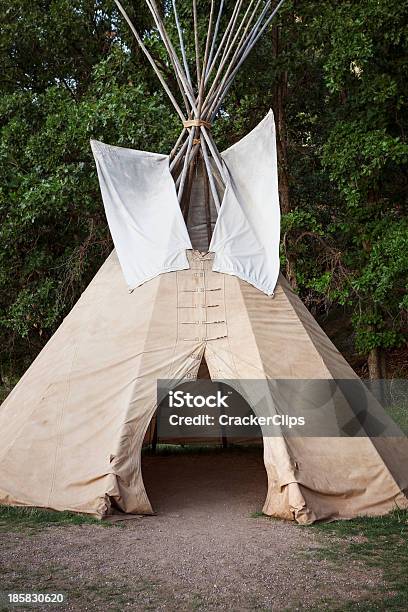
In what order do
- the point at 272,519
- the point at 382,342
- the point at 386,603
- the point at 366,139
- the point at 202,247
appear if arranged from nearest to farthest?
the point at 386,603, the point at 272,519, the point at 202,247, the point at 366,139, the point at 382,342

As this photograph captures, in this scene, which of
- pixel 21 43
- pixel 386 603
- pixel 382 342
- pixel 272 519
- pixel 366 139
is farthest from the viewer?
pixel 21 43

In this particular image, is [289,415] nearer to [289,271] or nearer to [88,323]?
[88,323]

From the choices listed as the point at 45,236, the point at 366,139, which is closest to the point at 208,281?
the point at 366,139

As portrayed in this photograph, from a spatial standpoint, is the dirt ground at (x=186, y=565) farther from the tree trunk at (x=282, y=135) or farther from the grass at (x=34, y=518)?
the tree trunk at (x=282, y=135)

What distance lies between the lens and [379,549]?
198 inches

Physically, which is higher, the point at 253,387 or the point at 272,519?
the point at 253,387

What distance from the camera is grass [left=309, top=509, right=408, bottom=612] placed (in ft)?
13.3

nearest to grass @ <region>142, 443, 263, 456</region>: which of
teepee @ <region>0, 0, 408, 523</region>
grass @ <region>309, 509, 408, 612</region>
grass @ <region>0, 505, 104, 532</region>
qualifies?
teepee @ <region>0, 0, 408, 523</region>

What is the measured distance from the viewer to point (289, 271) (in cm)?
1124

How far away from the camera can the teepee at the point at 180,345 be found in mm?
5688

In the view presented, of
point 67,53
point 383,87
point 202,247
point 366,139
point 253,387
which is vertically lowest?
point 253,387

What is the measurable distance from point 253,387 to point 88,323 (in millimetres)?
1641

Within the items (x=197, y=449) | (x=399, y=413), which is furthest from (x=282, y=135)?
(x=197, y=449)

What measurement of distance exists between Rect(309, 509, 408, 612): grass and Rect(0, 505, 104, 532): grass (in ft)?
5.40
